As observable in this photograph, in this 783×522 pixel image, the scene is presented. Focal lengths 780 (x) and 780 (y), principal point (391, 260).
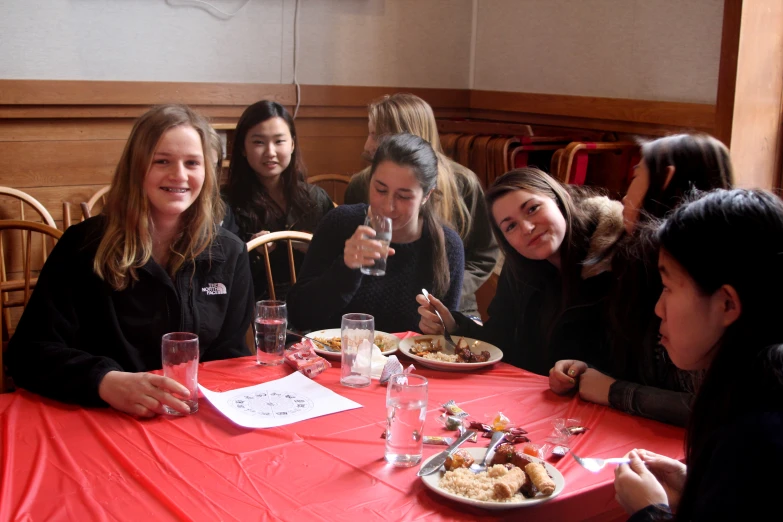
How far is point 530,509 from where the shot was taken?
121 centimetres

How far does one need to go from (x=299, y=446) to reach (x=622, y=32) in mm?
2797

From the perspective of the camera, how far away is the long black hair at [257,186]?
3.36 m

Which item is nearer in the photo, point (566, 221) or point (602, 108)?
point (566, 221)

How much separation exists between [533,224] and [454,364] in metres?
0.44

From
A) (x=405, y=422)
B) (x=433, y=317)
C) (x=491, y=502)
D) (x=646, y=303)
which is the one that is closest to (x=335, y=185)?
(x=433, y=317)

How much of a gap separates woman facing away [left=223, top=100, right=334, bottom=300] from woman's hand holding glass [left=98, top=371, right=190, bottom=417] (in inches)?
67.5

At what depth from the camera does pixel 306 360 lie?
1.82 metres

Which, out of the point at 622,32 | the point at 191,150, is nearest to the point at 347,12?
the point at 622,32

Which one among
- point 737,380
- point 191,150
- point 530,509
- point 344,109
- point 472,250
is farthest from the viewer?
point 344,109

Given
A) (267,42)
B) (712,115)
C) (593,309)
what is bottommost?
(593,309)

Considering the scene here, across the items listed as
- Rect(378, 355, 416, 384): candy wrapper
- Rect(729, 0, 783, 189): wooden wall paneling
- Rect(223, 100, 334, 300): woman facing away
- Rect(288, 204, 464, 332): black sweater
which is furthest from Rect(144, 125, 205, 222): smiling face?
Rect(729, 0, 783, 189): wooden wall paneling

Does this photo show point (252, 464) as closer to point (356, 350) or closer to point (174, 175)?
point (356, 350)

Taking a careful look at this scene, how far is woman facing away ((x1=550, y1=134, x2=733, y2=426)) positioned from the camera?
161cm

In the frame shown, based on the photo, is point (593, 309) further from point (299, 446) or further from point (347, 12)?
point (347, 12)
